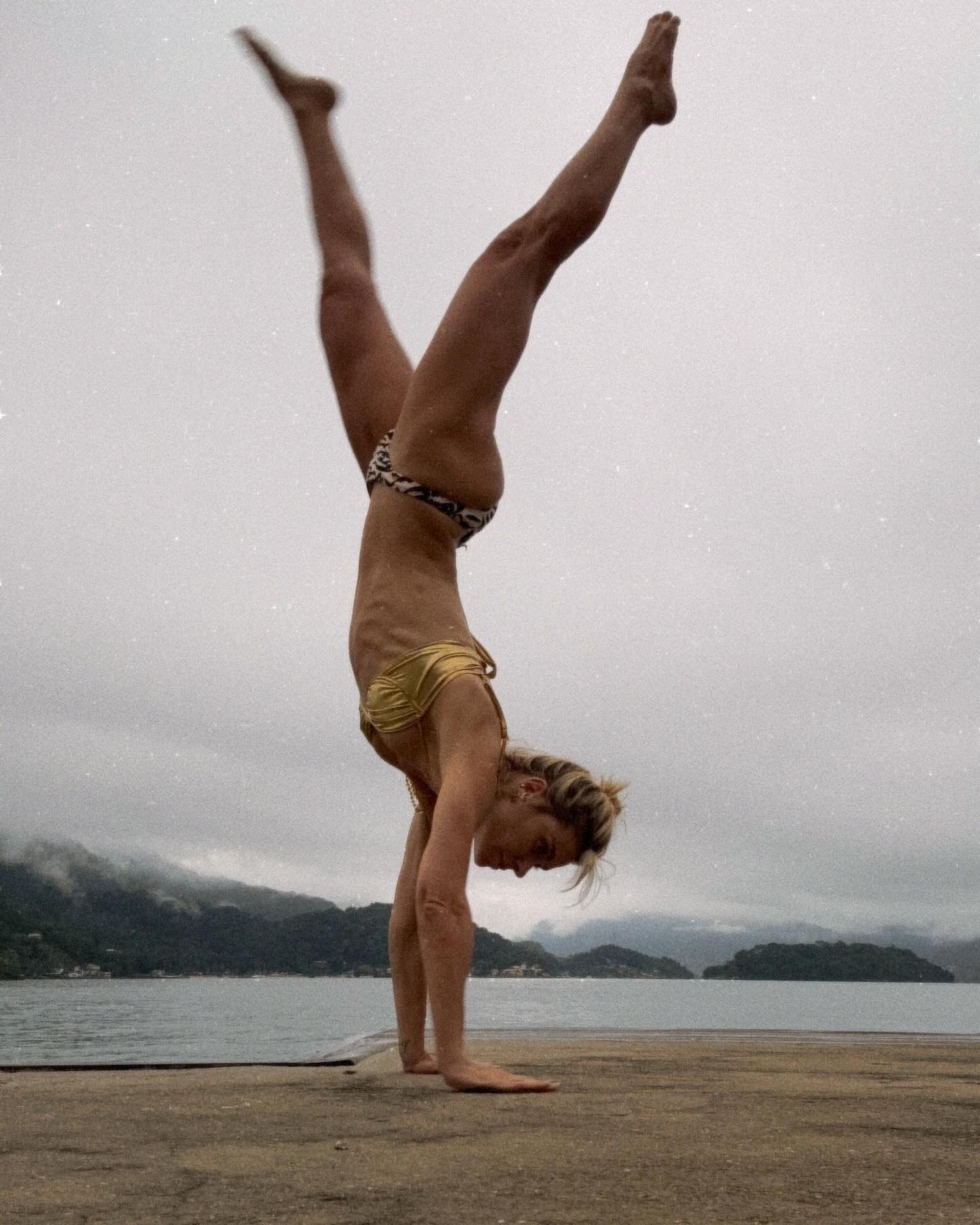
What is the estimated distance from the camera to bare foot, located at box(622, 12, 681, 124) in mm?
3635

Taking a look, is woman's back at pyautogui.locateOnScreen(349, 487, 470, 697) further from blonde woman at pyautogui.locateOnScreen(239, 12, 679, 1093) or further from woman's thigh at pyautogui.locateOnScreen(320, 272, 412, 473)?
woman's thigh at pyautogui.locateOnScreen(320, 272, 412, 473)

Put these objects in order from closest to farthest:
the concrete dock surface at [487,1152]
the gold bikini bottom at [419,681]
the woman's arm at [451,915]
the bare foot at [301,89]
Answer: the concrete dock surface at [487,1152], the woman's arm at [451,915], the gold bikini bottom at [419,681], the bare foot at [301,89]

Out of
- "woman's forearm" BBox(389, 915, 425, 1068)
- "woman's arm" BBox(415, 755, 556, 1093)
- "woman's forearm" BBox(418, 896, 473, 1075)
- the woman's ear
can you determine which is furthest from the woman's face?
"woman's forearm" BBox(389, 915, 425, 1068)

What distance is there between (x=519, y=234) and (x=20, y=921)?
429 feet

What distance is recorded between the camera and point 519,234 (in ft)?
11.7

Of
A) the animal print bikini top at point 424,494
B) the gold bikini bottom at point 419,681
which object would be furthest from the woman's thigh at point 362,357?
the gold bikini bottom at point 419,681

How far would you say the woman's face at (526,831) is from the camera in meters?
3.54

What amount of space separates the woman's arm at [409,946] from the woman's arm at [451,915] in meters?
0.69

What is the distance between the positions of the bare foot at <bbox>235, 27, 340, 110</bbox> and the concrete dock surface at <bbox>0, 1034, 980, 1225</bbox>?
10.7 ft

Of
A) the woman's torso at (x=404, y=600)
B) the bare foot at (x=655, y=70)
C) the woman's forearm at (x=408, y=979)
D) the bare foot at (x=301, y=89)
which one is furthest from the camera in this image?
the bare foot at (x=301, y=89)

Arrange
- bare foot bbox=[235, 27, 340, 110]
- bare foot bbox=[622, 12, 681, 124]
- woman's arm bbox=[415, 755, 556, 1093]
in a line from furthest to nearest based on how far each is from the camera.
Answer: bare foot bbox=[235, 27, 340, 110]
bare foot bbox=[622, 12, 681, 124]
woman's arm bbox=[415, 755, 556, 1093]

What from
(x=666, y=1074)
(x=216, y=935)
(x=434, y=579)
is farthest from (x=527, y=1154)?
(x=216, y=935)

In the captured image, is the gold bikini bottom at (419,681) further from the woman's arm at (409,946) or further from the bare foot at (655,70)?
the bare foot at (655,70)

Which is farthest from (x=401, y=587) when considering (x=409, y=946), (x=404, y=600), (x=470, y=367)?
(x=409, y=946)
